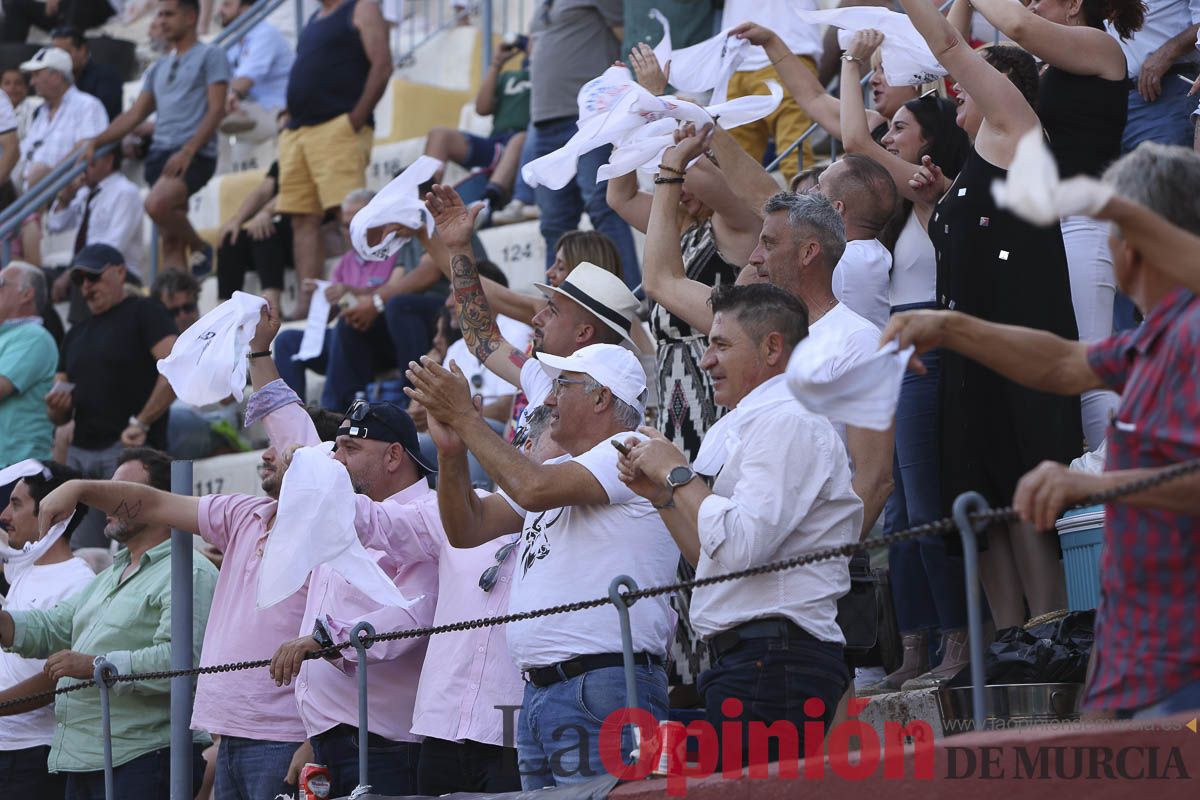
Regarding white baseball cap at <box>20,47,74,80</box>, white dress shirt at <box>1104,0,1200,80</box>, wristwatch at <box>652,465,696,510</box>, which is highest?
white dress shirt at <box>1104,0,1200,80</box>

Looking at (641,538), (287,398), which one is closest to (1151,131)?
(641,538)

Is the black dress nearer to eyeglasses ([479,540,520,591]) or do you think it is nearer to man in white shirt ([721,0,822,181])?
eyeglasses ([479,540,520,591])

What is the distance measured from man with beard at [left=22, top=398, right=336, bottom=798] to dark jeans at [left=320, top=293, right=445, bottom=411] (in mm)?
3141

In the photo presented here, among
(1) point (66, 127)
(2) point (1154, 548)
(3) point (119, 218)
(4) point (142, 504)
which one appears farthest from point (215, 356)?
(1) point (66, 127)

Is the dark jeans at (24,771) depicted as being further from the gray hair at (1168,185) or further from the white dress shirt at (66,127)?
the white dress shirt at (66,127)

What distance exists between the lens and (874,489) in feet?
14.8

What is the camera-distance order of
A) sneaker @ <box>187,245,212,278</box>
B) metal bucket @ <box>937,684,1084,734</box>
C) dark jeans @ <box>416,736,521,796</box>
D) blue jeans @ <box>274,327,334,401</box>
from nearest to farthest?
1. metal bucket @ <box>937,684,1084,734</box>
2. dark jeans @ <box>416,736,521,796</box>
3. blue jeans @ <box>274,327,334,401</box>
4. sneaker @ <box>187,245,212,278</box>

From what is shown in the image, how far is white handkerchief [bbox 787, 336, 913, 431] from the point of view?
324cm

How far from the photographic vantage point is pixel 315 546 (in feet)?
15.9

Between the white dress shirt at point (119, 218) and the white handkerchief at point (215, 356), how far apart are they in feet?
18.5

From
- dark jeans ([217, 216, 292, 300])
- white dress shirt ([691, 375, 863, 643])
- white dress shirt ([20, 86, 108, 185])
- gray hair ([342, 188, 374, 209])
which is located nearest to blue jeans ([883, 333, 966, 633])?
white dress shirt ([691, 375, 863, 643])

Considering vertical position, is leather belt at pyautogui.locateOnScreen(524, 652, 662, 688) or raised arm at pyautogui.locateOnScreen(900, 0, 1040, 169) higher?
raised arm at pyautogui.locateOnScreen(900, 0, 1040, 169)

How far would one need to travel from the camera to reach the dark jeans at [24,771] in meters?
6.57

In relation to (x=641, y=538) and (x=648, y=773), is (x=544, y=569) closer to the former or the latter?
(x=641, y=538)
